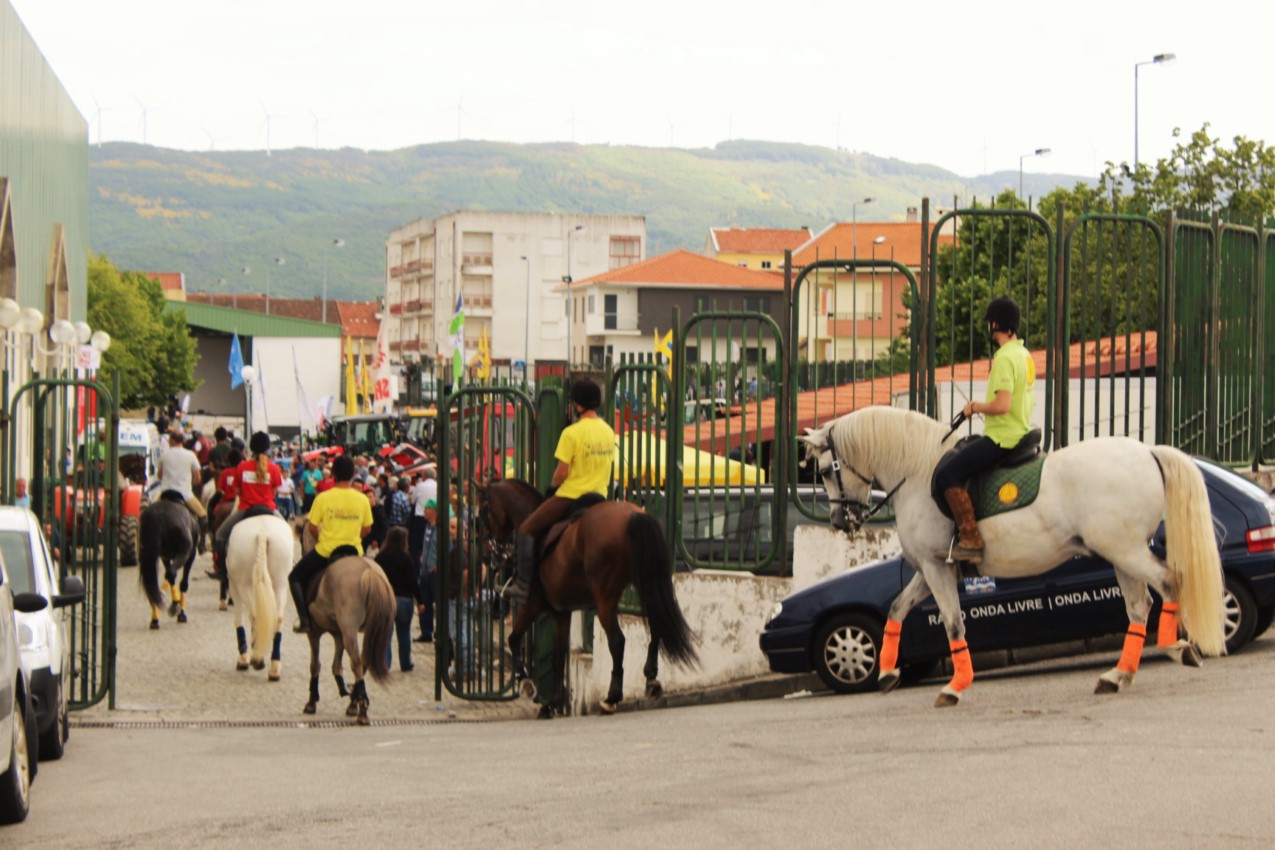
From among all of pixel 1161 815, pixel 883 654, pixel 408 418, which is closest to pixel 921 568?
pixel 883 654

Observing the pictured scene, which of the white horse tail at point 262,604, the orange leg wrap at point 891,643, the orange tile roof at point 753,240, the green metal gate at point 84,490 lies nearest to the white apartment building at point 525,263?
the orange tile roof at point 753,240

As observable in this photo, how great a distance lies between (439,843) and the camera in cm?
751

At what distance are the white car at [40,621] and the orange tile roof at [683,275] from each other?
9880cm

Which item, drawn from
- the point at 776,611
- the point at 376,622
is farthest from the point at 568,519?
the point at 376,622

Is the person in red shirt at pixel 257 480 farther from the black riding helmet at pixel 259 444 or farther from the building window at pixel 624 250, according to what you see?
the building window at pixel 624 250

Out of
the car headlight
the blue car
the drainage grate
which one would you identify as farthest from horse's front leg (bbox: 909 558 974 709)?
the drainage grate

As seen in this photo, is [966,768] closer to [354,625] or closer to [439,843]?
[439,843]

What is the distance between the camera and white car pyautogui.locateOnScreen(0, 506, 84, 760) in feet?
35.8

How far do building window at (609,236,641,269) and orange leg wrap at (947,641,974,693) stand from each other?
124 meters

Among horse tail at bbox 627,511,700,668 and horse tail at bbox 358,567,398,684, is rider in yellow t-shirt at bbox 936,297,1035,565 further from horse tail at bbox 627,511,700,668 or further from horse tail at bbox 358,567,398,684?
horse tail at bbox 358,567,398,684

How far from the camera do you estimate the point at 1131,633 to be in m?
11.4

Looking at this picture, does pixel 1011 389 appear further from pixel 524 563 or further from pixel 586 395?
pixel 524 563

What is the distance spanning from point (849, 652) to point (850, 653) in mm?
11

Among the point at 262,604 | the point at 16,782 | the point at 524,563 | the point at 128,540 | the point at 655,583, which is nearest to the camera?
the point at 16,782
